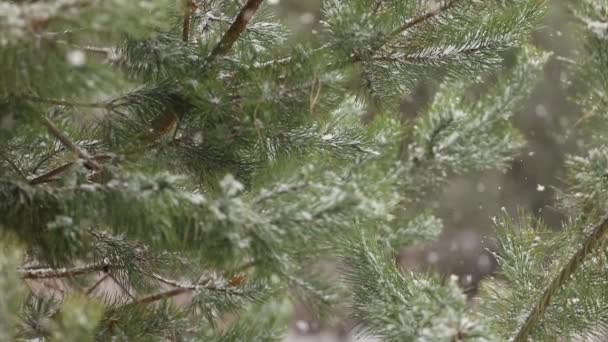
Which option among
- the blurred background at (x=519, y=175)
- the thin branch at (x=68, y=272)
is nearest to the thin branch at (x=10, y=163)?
the thin branch at (x=68, y=272)

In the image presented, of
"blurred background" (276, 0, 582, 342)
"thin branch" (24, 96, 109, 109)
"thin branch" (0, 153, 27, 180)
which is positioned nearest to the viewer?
"thin branch" (24, 96, 109, 109)

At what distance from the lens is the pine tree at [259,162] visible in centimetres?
128

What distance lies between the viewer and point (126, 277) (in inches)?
85.4

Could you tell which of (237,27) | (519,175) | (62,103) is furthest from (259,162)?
(519,175)

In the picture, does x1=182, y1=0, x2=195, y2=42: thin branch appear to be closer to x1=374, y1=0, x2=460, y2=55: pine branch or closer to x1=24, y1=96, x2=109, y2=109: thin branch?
x1=24, y1=96, x2=109, y2=109: thin branch

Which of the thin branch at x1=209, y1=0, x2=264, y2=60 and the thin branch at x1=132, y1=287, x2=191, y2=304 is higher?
the thin branch at x1=209, y1=0, x2=264, y2=60

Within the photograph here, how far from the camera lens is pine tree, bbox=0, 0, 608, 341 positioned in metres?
1.28

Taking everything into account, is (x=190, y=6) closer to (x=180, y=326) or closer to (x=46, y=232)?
(x=46, y=232)

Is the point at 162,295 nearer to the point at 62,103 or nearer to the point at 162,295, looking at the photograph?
the point at 162,295

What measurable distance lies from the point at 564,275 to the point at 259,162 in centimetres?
92

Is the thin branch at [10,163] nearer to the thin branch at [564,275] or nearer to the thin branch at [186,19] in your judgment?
the thin branch at [186,19]

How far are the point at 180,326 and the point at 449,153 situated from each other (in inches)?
39.1

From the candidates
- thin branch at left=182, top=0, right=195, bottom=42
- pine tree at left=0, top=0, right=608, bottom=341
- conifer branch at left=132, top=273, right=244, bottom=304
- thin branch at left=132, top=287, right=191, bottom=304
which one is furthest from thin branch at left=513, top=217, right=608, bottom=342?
thin branch at left=182, top=0, right=195, bottom=42

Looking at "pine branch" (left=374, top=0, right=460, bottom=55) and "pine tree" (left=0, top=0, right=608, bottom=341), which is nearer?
"pine tree" (left=0, top=0, right=608, bottom=341)
